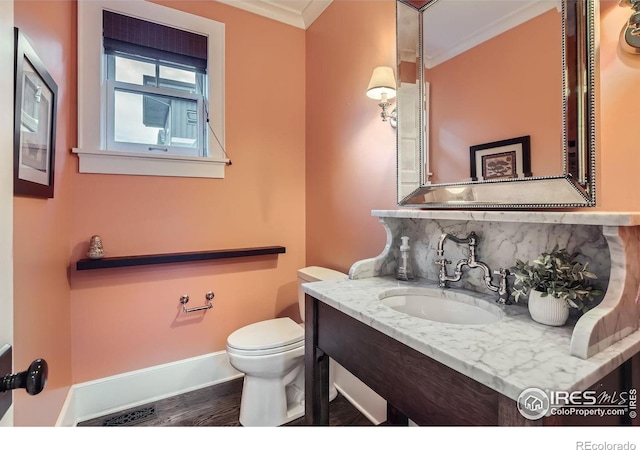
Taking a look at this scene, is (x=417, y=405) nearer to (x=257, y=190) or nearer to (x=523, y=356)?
(x=523, y=356)

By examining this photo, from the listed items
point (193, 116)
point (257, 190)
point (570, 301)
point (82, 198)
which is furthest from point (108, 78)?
point (570, 301)

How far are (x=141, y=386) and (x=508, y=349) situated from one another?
1948mm

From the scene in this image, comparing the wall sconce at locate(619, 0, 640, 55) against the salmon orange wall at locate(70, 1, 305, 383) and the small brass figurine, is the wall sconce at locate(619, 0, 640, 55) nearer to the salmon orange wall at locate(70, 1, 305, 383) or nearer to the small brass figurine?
the salmon orange wall at locate(70, 1, 305, 383)

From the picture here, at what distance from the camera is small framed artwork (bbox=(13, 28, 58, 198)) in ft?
2.95

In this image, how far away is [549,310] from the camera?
2.67ft

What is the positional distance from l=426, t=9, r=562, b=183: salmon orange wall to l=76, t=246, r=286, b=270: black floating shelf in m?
1.24

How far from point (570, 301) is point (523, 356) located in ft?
0.86

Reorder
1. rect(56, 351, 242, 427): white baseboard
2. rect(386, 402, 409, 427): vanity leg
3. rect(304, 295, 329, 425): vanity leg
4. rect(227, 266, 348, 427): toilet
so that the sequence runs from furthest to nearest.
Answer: rect(56, 351, 242, 427): white baseboard, rect(227, 266, 348, 427): toilet, rect(386, 402, 409, 427): vanity leg, rect(304, 295, 329, 425): vanity leg

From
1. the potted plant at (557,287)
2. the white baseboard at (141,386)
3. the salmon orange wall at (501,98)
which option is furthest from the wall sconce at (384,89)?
the white baseboard at (141,386)

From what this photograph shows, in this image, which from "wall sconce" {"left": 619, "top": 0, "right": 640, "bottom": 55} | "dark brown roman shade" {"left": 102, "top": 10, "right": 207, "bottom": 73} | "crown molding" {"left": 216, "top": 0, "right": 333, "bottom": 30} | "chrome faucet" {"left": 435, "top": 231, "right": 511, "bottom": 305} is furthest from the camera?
"crown molding" {"left": 216, "top": 0, "right": 333, "bottom": 30}

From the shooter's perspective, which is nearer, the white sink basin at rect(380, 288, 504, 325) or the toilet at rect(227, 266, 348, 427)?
the white sink basin at rect(380, 288, 504, 325)

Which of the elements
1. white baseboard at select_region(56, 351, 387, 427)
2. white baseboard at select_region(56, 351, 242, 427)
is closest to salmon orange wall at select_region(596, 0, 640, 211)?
white baseboard at select_region(56, 351, 387, 427)

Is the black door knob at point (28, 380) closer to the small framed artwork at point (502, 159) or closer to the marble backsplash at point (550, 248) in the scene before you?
the marble backsplash at point (550, 248)

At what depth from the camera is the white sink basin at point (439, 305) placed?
105 centimetres
